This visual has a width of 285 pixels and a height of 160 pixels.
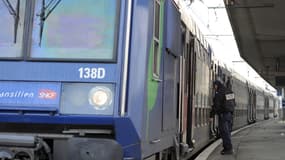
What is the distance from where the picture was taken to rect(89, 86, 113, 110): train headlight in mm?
5676

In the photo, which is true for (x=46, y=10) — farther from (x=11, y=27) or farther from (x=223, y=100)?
(x=223, y=100)

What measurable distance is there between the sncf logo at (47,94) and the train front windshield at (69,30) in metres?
0.36

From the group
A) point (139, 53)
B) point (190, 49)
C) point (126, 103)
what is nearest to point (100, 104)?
point (126, 103)

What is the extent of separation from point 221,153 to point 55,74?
743 cm

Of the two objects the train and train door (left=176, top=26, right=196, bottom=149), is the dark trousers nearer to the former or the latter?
train door (left=176, top=26, right=196, bottom=149)

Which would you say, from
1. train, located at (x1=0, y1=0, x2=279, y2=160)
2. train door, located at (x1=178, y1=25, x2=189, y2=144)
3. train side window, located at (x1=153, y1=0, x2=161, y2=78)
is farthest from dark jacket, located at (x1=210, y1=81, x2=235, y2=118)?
train, located at (x1=0, y1=0, x2=279, y2=160)

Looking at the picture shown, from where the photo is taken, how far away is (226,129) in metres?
12.7

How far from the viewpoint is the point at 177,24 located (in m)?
7.94

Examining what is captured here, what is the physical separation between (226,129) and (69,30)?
7.47 m

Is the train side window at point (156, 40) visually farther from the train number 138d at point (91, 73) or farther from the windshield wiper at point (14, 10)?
the windshield wiper at point (14, 10)

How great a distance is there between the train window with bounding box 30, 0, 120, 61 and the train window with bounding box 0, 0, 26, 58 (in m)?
0.15

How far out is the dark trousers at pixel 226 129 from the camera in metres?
12.6

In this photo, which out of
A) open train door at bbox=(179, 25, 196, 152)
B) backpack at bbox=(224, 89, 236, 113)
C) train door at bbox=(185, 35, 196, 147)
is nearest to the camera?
open train door at bbox=(179, 25, 196, 152)

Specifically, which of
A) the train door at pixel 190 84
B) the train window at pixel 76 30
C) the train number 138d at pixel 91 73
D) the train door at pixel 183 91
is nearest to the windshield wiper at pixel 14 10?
the train window at pixel 76 30
